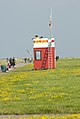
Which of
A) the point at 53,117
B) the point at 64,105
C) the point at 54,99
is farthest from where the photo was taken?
the point at 54,99

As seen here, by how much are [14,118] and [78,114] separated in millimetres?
2160

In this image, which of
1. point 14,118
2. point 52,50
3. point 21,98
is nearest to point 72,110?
point 14,118

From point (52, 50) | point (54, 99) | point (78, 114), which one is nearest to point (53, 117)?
point (78, 114)

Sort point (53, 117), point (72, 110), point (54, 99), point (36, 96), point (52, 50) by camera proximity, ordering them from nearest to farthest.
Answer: point (53, 117)
point (72, 110)
point (54, 99)
point (36, 96)
point (52, 50)

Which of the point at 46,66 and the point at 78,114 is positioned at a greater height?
the point at 78,114

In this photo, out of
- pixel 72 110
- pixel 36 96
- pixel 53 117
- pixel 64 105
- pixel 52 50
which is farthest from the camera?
pixel 52 50

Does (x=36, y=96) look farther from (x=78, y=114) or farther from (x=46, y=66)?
(x=46, y=66)

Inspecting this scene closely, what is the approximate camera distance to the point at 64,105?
55.5ft

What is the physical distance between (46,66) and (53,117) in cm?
3737

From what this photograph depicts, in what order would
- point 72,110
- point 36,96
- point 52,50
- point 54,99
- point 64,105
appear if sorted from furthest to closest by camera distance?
point 52,50
point 36,96
point 54,99
point 64,105
point 72,110

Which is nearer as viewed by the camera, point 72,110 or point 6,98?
point 72,110

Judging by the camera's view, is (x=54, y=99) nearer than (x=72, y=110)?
No

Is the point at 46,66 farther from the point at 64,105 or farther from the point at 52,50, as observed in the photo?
the point at 64,105

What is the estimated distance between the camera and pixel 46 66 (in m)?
51.4
